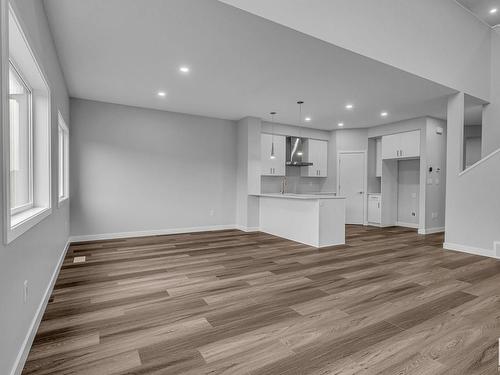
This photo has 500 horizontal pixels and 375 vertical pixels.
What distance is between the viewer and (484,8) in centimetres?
459

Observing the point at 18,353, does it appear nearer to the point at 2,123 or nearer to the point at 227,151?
the point at 2,123

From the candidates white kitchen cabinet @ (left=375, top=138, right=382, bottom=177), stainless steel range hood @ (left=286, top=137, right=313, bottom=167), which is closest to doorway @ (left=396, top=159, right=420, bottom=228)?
white kitchen cabinet @ (left=375, top=138, right=382, bottom=177)

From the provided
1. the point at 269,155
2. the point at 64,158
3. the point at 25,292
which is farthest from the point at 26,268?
the point at 269,155

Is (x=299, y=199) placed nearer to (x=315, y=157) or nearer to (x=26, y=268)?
(x=315, y=157)

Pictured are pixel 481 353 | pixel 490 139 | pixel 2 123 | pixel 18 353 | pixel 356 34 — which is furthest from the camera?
pixel 490 139

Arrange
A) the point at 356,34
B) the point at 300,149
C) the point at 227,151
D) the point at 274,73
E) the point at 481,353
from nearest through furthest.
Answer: the point at 481,353 → the point at 356,34 → the point at 274,73 → the point at 227,151 → the point at 300,149

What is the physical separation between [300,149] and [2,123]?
6849mm

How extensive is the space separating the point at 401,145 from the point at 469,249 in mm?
3170

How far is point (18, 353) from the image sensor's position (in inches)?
63.3

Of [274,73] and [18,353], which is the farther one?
[274,73]

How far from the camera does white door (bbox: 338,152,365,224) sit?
7805 mm

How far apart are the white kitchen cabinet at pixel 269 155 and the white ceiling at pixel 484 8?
4.27 meters

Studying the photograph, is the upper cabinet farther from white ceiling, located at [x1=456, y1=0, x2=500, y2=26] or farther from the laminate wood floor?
the laminate wood floor

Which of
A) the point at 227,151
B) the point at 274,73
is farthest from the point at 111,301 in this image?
the point at 227,151
